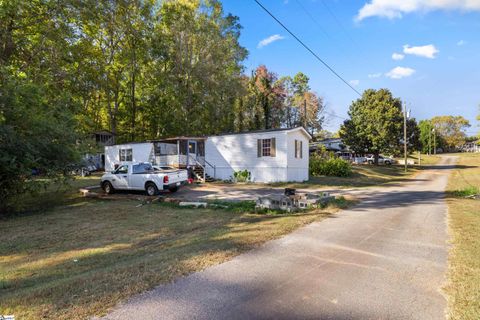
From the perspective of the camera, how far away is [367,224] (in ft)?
26.8

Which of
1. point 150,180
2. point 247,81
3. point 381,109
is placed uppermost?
point 247,81

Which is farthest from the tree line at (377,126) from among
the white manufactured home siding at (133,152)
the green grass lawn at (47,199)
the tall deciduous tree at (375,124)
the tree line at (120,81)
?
the green grass lawn at (47,199)

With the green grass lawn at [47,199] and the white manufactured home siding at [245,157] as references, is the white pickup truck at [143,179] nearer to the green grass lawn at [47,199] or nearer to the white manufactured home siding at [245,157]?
the green grass lawn at [47,199]

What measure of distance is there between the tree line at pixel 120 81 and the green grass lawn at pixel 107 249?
335 centimetres

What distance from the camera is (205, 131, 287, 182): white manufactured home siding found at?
21.4 meters

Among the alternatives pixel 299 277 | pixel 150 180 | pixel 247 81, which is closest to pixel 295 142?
pixel 150 180

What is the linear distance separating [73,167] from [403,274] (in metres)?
12.9

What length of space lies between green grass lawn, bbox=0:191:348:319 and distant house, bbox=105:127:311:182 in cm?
1064

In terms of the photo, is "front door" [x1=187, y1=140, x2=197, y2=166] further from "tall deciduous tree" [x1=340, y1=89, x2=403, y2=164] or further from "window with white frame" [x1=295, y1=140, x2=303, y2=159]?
"tall deciduous tree" [x1=340, y1=89, x2=403, y2=164]

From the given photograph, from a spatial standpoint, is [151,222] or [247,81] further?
[247,81]

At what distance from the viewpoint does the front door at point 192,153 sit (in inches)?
938

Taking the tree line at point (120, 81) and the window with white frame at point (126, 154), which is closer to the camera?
the tree line at point (120, 81)

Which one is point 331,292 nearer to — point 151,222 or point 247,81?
point 151,222

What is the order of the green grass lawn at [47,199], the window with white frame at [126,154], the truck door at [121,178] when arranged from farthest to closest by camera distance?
the window with white frame at [126,154], the truck door at [121,178], the green grass lawn at [47,199]
